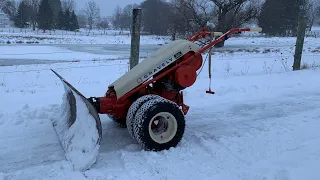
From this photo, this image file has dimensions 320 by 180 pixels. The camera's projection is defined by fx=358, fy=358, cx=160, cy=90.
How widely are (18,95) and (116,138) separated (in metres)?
3.23

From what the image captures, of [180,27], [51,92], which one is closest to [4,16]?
[180,27]

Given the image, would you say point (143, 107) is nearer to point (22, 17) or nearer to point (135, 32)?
point (135, 32)

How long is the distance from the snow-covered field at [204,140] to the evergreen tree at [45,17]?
202 feet

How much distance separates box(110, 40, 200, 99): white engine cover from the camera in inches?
201

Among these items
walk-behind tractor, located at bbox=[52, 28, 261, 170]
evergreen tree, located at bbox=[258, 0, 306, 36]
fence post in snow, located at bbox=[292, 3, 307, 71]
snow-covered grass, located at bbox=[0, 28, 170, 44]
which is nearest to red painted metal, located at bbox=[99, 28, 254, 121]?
walk-behind tractor, located at bbox=[52, 28, 261, 170]

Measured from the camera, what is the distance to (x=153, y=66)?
5.18 m

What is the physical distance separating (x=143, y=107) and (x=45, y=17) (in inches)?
2624

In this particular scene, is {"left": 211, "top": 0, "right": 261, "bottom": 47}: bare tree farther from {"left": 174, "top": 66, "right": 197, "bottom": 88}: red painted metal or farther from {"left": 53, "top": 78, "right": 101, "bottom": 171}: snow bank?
{"left": 53, "top": 78, "right": 101, "bottom": 171}: snow bank

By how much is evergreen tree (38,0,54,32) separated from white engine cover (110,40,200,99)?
64.6 meters

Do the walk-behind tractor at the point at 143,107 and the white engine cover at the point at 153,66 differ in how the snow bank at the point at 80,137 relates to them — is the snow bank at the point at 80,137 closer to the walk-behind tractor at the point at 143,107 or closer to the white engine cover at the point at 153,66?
the walk-behind tractor at the point at 143,107

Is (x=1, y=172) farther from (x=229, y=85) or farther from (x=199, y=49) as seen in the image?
(x=229, y=85)

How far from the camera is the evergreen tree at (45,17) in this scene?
217 ft

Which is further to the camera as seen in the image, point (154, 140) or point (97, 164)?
point (154, 140)

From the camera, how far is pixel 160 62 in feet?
17.0
